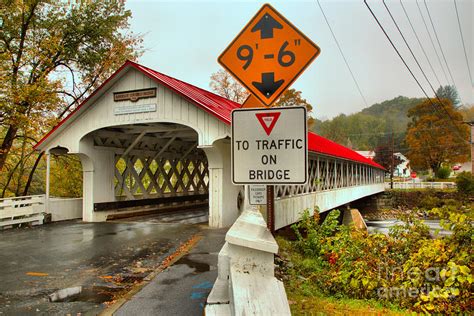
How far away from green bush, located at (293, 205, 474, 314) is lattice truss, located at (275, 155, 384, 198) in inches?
56.5

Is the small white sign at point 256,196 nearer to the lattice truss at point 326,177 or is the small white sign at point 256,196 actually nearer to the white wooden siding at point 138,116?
the lattice truss at point 326,177

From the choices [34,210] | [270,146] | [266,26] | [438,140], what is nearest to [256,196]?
[270,146]

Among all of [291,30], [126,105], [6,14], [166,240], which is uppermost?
[6,14]

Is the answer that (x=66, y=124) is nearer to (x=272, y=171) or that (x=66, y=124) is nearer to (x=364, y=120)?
(x=272, y=171)

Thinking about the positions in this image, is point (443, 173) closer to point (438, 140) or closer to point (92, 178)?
point (438, 140)

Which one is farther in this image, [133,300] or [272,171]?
[133,300]

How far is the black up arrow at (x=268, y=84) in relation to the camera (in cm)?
360

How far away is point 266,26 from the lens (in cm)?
367

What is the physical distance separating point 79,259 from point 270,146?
5883 millimetres

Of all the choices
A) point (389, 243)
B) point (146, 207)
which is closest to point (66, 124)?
point (146, 207)

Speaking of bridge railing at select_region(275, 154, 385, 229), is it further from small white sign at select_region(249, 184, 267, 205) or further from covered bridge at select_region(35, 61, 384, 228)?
small white sign at select_region(249, 184, 267, 205)

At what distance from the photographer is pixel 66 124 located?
42.3ft

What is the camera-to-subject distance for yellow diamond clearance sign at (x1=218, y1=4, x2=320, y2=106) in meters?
3.61

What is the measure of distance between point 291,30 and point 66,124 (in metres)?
11.2
